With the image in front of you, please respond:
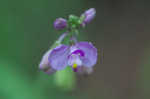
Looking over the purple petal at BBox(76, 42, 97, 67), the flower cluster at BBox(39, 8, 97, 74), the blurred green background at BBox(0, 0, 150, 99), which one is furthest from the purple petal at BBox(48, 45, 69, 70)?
the blurred green background at BBox(0, 0, 150, 99)

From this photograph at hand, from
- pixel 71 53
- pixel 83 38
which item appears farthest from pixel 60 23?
pixel 83 38

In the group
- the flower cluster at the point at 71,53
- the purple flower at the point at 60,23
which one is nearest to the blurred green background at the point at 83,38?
the flower cluster at the point at 71,53

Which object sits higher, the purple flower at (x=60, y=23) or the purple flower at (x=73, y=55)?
the purple flower at (x=60, y=23)

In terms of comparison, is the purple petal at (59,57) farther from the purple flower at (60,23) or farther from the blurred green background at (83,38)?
the blurred green background at (83,38)

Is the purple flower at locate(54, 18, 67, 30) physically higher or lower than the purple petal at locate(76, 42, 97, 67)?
higher

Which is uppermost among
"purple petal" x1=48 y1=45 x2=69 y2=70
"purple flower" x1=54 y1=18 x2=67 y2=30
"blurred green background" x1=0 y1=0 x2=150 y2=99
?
"blurred green background" x1=0 y1=0 x2=150 y2=99

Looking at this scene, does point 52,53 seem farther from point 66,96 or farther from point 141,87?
point 141,87

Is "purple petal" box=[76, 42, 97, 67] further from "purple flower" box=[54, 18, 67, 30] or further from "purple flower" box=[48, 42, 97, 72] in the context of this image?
"purple flower" box=[54, 18, 67, 30]
